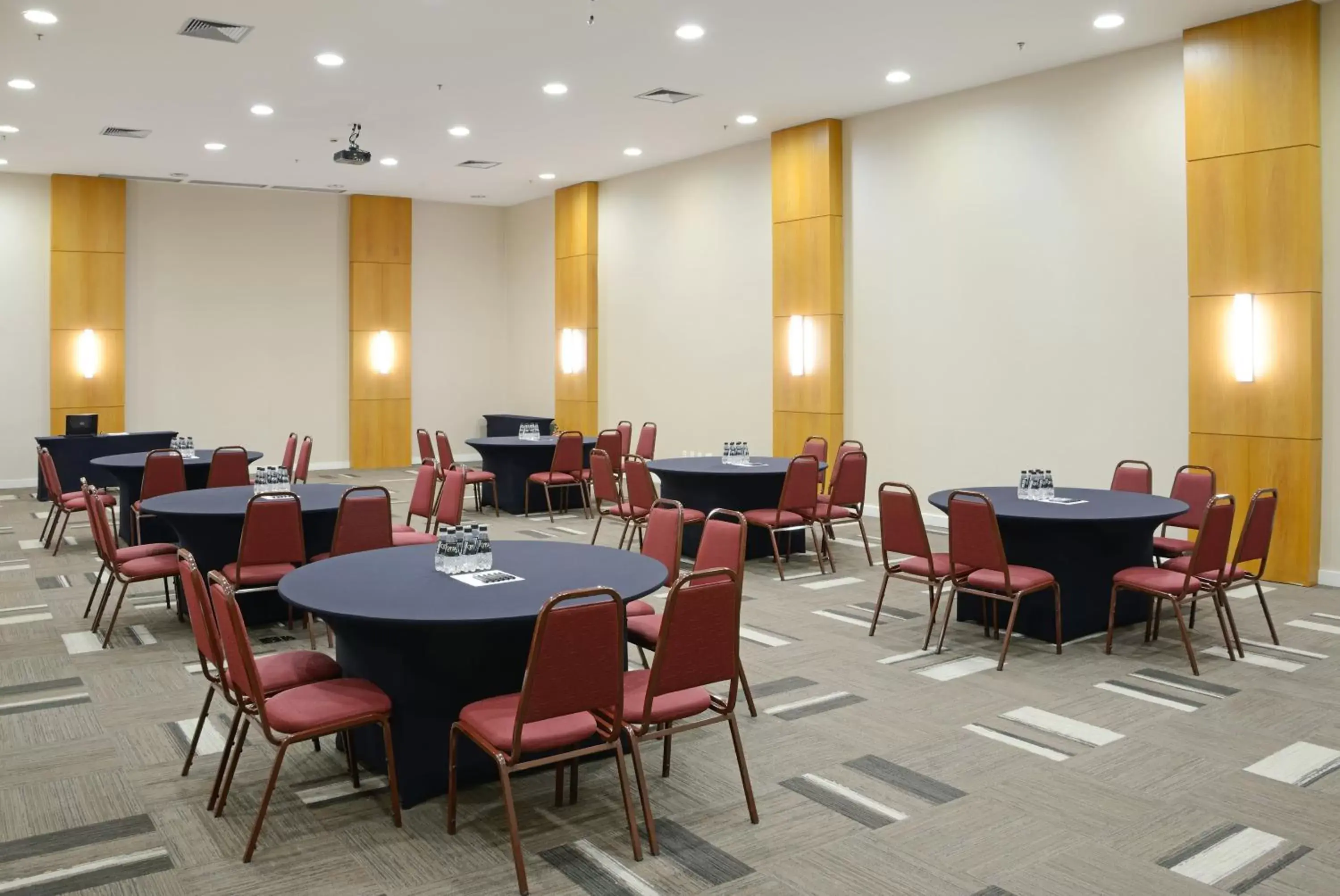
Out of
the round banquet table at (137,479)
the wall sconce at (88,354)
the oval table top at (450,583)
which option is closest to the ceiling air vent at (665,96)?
the round banquet table at (137,479)

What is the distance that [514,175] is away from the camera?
14797 millimetres

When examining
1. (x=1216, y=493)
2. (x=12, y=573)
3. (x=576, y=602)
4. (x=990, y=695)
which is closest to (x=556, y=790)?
(x=576, y=602)

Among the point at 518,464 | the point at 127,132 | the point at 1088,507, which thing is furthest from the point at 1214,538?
the point at 127,132

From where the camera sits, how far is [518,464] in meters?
11.8

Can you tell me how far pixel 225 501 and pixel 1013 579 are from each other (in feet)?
15.2

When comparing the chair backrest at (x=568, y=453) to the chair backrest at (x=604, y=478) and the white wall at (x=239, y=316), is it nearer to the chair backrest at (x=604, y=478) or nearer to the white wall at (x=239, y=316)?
the chair backrest at (x=604, y=478)

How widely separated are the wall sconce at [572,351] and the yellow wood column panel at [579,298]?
0.05 feet

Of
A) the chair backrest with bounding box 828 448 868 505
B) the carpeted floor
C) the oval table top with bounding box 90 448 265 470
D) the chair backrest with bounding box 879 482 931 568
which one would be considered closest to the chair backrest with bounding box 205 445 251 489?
the oval table top with bounding box 90 448 265 470

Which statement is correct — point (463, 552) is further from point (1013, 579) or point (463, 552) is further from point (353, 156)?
point (353, 156)

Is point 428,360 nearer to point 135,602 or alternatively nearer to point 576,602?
point 135,602

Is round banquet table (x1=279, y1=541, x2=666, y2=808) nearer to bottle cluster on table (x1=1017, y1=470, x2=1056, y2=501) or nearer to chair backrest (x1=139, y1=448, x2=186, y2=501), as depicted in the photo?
bottle cluster on table (x1=1017, y1=470, x2=1056, y2=501)

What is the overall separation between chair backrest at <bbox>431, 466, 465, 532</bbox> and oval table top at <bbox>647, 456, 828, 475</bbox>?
1735 millimetres

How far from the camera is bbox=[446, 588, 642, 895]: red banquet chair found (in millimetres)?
3160

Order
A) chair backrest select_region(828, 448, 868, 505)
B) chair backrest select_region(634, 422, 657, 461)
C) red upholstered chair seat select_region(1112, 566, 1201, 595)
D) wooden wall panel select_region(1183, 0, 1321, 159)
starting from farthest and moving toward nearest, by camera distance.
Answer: chair backrest select_region(634, 422, 657, 461), chair backrest select_region(828, 448, 868, 505), wooden wall panel select_region(1183, 0, 1321, 159), red upholstered chair seat select_region(1112, 566, 1201, 595)
